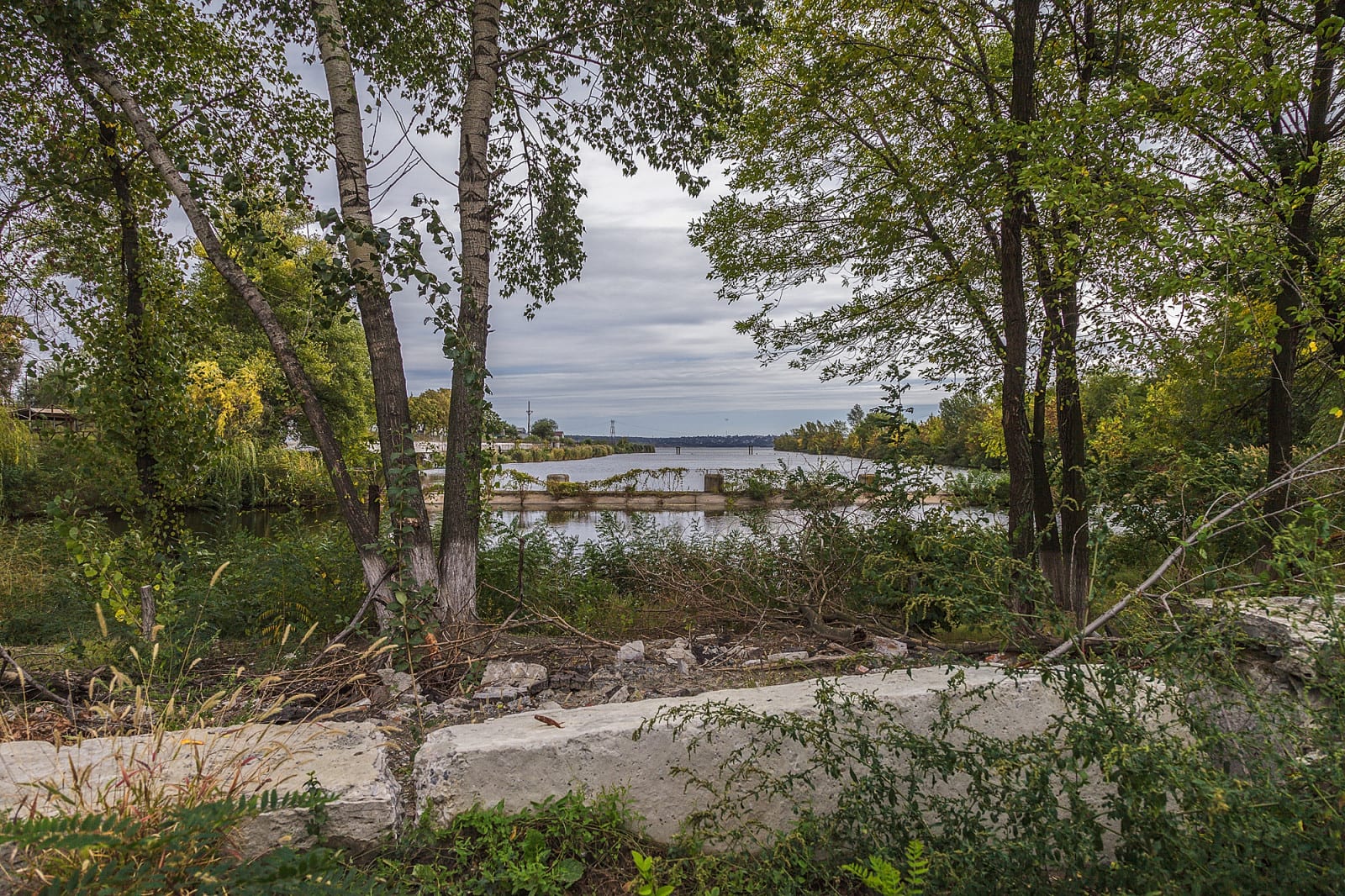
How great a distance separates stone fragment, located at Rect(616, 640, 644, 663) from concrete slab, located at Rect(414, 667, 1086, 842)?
110 cm

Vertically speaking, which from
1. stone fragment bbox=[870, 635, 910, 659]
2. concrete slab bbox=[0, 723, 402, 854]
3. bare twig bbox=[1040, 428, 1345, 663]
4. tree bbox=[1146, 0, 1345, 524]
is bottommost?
stone fragment bbox=[870, 635, 910, 659]

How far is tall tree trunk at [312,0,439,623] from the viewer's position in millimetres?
3865

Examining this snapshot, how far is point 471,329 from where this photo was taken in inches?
161

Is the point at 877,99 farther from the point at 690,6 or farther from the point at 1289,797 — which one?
the point at 1289,797

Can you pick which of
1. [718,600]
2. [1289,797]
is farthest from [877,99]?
[1289,797]

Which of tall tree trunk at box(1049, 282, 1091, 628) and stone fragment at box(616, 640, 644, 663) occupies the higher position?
tall tree trunk at box(1049, 282, 1091, 628)

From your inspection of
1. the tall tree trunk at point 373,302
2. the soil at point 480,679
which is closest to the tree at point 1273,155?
the soil at point 480,679

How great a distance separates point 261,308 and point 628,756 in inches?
136

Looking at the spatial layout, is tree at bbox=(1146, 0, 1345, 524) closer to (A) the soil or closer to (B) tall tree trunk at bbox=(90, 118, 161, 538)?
(A) the soil

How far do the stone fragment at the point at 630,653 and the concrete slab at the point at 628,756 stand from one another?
3.62 feet

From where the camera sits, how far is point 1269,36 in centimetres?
398

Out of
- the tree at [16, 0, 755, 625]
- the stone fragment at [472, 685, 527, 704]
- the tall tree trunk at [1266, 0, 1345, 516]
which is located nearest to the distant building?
the tree at [16, 0, 755, 625]

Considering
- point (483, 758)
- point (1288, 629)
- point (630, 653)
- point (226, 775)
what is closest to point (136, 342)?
point (226, 775)

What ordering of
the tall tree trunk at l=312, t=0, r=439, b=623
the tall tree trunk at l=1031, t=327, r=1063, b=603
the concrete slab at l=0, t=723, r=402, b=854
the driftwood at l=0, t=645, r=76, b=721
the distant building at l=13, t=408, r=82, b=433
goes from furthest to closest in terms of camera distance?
the tall tree trunk at l=1031, t=327, r=1063, b=603
the distant building at l=13, t=408, r=82, b=433
the tall tree trunk at l=312, t=0, r=439, b=623
the driftwood at l=0, t=645, r=76, b=721
the concrete slab at l=0, t=723, r=402, b=854
